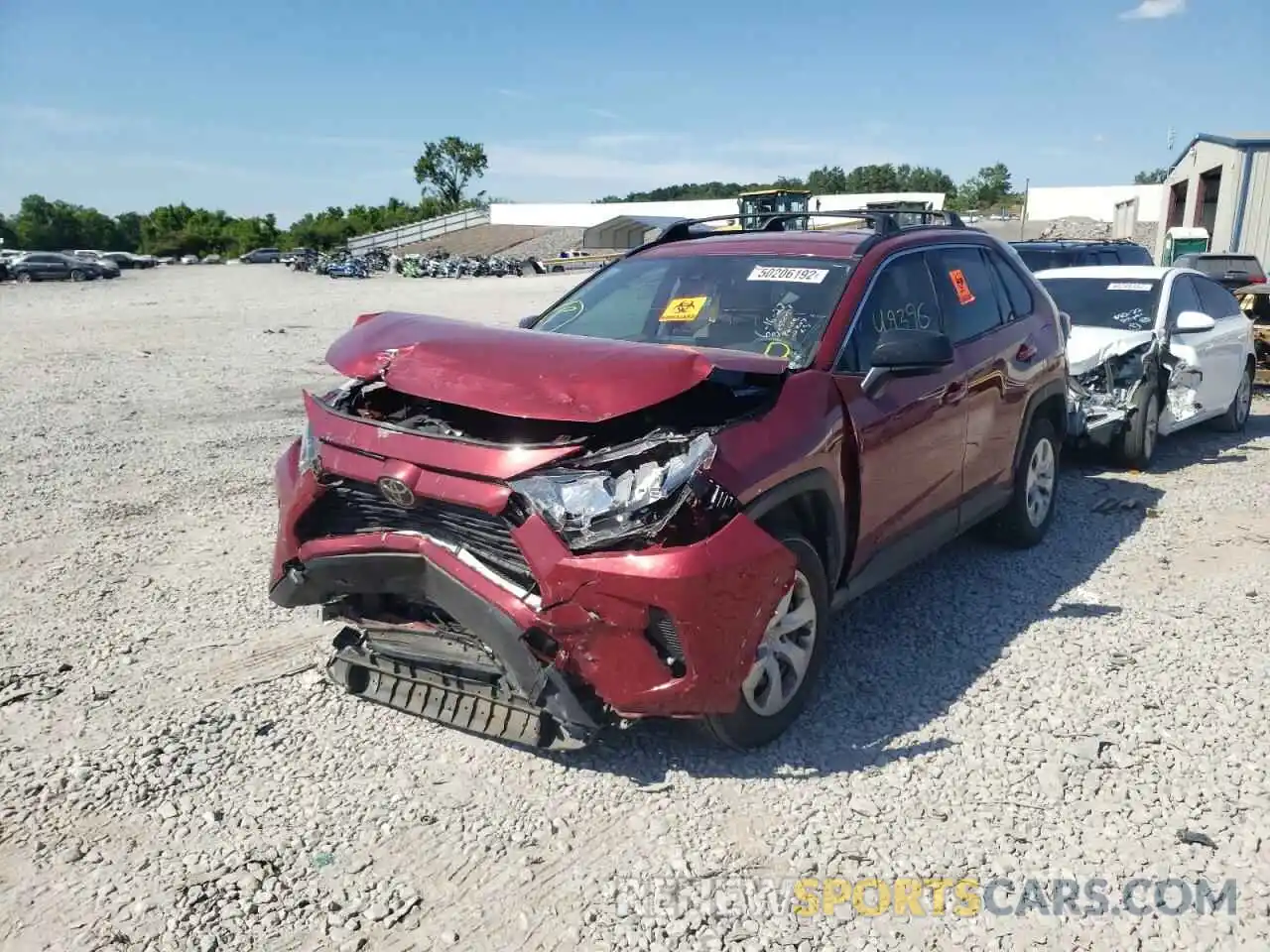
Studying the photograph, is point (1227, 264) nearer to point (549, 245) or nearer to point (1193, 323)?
point (1193, 323)

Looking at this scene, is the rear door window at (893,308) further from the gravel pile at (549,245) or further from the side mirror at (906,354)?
the gravel pile at (549,245)

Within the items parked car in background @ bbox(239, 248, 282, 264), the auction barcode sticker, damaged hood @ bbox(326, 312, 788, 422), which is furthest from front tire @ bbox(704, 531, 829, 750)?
parked car in background @ bbox(239, 248, 282, 264)

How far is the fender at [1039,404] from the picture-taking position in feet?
17.8

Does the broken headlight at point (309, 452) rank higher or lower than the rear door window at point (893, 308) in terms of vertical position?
lower

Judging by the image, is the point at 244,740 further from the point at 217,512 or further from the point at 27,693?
the point at 217,512

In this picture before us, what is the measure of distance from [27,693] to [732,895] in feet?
9.59

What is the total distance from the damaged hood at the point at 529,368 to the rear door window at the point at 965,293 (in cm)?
173

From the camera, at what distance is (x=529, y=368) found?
318 centimetres

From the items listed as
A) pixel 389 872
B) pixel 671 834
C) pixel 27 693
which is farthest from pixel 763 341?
pixel 27 693

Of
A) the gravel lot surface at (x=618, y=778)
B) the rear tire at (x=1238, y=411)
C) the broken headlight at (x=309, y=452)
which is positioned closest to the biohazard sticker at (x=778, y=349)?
the gravel lot surface at (x=618, y=778)

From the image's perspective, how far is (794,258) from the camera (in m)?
4.41

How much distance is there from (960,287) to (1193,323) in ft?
13.1

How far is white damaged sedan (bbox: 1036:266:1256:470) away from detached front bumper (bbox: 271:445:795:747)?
17.8 feet

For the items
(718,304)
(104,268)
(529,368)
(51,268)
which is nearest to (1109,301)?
(718,304)
